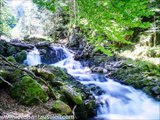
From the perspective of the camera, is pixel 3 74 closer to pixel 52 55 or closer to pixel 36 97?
pixel 36 97

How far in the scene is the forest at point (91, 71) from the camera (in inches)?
101

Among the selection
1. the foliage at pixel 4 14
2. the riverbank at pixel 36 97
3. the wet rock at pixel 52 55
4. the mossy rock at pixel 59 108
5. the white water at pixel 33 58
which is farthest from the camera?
the foliage at pixel 4 14

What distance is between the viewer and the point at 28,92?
6.54 m

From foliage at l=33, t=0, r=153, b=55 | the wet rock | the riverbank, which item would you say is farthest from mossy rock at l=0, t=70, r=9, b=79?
the wet rock

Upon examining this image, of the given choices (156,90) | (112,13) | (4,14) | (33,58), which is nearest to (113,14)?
(112,13)

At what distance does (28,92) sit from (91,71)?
8.65 m

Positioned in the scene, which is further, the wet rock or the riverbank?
the wet rock

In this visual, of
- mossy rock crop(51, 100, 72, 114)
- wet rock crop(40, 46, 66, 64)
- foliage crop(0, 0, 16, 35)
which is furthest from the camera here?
foliage crop(0, 0, 16, 35)

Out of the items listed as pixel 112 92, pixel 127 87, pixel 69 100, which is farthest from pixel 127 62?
pixel 69 100

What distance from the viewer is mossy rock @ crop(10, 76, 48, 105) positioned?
20.9 ft

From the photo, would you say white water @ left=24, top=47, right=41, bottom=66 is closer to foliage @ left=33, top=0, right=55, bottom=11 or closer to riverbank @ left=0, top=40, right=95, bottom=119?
riverbank @ left=0, top=40, right=95, bottom=119

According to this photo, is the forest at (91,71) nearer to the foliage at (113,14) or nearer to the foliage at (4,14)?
the foliage at (113,14)

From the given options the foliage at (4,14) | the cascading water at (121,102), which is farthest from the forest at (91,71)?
the foliage at (4,14)

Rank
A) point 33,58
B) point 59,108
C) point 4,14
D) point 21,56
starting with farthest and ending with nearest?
1. point 4,14
2. point 33,58
3. point 21,56
4. point 59,108
